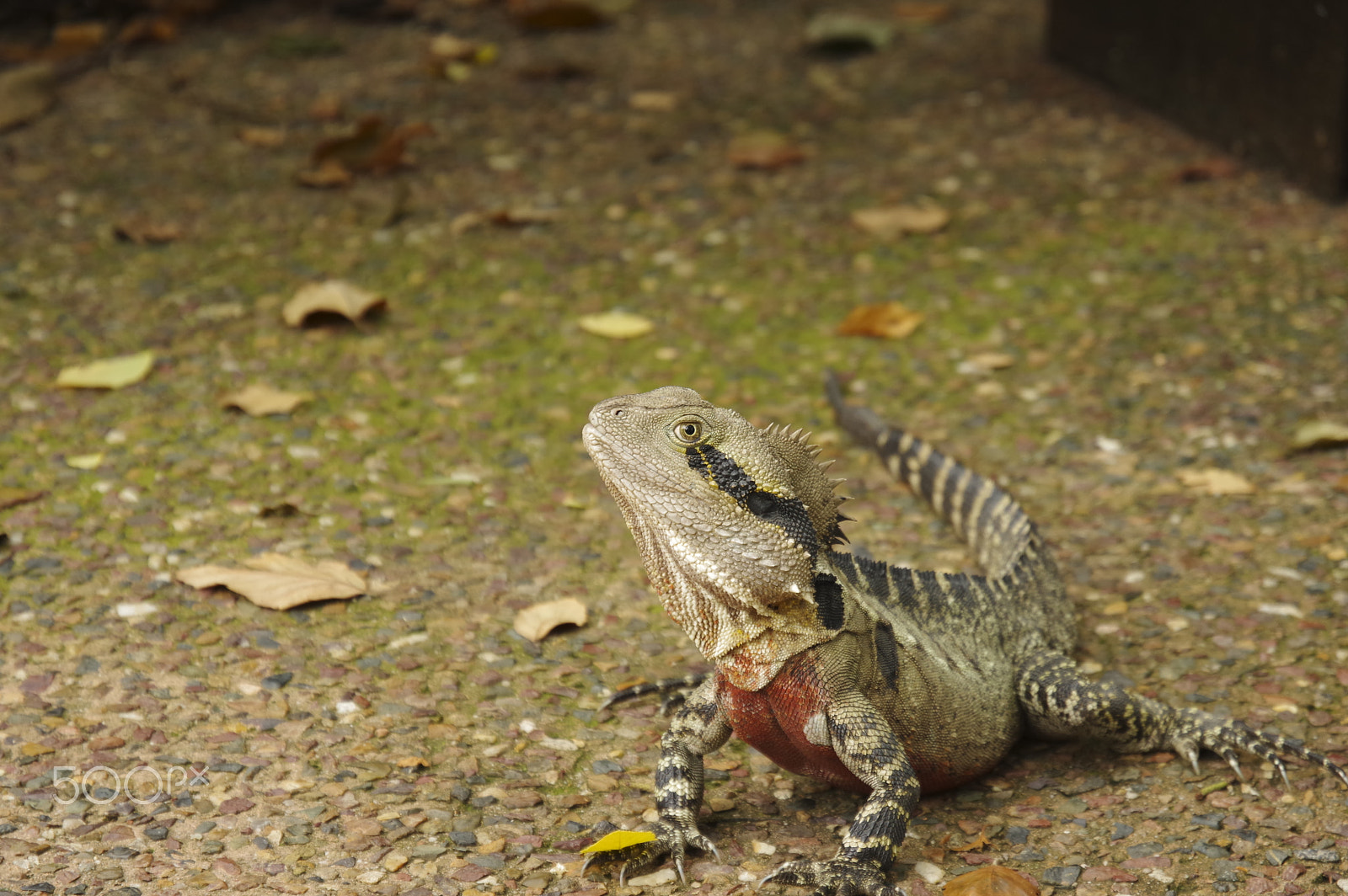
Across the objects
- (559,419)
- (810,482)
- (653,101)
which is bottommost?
(559,419)

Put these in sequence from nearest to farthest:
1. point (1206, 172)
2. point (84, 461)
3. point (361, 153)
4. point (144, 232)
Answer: point (84, 461) < point (144, 232) < point (1206, 172) < point (361, 153)

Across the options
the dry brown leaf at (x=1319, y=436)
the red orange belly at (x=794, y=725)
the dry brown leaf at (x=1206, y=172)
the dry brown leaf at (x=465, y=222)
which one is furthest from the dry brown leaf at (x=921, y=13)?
the red orange belly at (x=794, y=725)

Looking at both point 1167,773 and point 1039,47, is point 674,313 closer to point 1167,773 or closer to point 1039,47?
point 1167,773

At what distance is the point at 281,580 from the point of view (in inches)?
169

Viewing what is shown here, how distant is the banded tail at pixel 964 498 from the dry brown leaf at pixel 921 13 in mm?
5393

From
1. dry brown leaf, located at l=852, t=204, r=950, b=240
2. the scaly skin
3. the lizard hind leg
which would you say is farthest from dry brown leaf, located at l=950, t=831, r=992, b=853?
dry brown leaf, located at l=852, t=204, r=950, b=240

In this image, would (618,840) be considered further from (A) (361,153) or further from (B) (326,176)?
(A) (361,153)

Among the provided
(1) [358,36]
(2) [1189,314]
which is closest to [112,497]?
(2) [1189,314]

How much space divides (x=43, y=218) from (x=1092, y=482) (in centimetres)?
527

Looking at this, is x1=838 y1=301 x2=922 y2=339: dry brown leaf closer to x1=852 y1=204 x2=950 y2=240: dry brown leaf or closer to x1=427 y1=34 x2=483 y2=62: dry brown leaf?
x1=852 y1=204 x2=950 y2=240: dry brown leaf

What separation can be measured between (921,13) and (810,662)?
764 cm

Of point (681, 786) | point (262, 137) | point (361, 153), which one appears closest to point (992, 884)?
point (681, 786)

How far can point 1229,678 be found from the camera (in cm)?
400

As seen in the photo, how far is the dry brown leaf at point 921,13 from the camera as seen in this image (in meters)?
9.73
